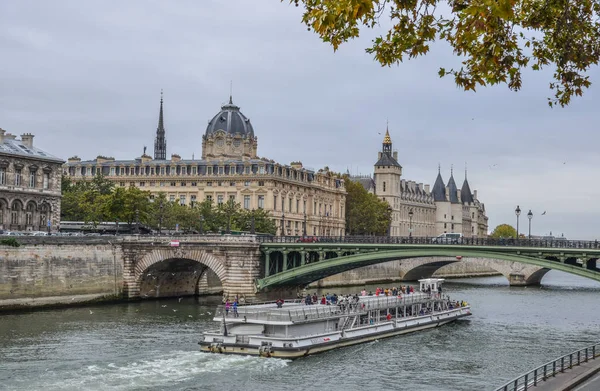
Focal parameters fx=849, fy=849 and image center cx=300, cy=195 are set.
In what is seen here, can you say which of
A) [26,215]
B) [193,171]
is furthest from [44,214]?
[193,171]

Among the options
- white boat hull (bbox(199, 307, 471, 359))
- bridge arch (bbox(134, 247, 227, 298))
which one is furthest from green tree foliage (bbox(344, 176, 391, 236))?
white boat hull (bbox(199, 307, 471, 359))

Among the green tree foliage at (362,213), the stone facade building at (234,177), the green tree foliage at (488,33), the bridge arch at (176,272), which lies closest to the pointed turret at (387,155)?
the green tree foliage at (362,213)

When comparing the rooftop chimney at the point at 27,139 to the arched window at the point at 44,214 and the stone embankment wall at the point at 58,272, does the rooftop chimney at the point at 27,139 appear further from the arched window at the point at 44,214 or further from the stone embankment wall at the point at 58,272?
the stone embankment wall at the point at 58,272

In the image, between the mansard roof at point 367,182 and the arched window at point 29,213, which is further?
the mansard roof at point 367,182

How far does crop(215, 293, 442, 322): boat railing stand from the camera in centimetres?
4703

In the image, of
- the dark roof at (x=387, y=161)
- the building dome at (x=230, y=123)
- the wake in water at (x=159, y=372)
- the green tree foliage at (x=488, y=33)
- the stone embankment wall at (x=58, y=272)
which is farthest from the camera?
the dark roof at (x=387, y=161)

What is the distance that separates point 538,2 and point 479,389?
2387cm

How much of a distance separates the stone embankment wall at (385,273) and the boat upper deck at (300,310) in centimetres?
3773

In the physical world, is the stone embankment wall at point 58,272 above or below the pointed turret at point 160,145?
below

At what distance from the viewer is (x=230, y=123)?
13500cm

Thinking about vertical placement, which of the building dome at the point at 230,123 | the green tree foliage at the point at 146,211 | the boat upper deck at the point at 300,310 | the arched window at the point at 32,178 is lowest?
the boat upper deck at the point at 300,310

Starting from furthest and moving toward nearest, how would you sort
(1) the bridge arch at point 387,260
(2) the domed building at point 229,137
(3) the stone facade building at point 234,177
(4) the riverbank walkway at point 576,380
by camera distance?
(2) the domed building at point 229,137 → (3) the stone facade building at point 234,177 → (1) the bridge arch at point 387,260 → (4) the riverbank walkway at point 576,380

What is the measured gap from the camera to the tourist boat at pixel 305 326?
4569 centimetres

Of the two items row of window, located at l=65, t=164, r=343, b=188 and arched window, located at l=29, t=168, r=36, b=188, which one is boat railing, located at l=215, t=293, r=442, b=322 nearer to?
arched window, located at l=29, t=168, r=36, b=188
